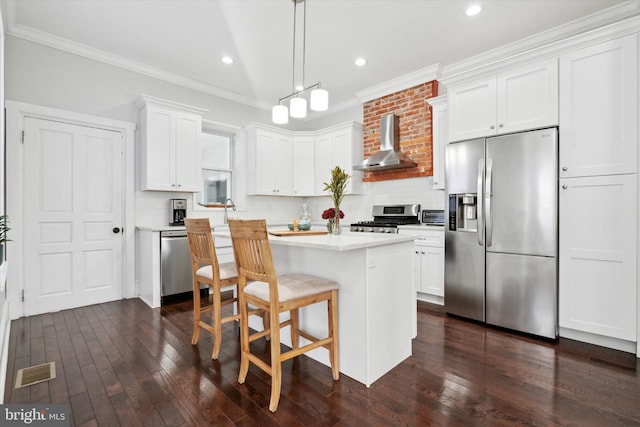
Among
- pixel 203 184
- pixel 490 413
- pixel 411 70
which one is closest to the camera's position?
pixel 490 413

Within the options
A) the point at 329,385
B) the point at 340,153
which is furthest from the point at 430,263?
the point at 340,153

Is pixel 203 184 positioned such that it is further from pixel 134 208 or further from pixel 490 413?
pixel 490 413

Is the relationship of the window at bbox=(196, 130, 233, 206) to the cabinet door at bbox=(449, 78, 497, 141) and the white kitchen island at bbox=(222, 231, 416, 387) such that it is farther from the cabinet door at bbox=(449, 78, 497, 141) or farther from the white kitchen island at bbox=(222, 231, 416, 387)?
the cabinet door at bbox=(449, 78, 497, 141)

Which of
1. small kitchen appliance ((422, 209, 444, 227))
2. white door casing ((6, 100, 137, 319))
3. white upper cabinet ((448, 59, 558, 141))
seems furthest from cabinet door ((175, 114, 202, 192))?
white upper cabinet ((448, 59, 558, 141))

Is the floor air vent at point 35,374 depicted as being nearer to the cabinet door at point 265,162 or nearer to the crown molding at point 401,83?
the cabinet door at point 265,162

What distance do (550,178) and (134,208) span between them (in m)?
4.56

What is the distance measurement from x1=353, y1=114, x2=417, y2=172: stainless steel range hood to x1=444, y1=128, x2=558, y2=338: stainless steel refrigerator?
3.22ft

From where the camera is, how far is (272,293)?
68.2 inches

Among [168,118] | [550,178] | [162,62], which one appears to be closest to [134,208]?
[168,118]

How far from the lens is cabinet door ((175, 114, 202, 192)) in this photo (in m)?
4.10

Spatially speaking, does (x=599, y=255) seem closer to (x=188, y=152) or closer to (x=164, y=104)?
(x=188, y=152)

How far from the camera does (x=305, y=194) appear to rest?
Answer: 219 inches

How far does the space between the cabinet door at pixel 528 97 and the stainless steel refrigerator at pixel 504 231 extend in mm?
126

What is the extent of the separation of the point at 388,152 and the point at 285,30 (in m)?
2.02
